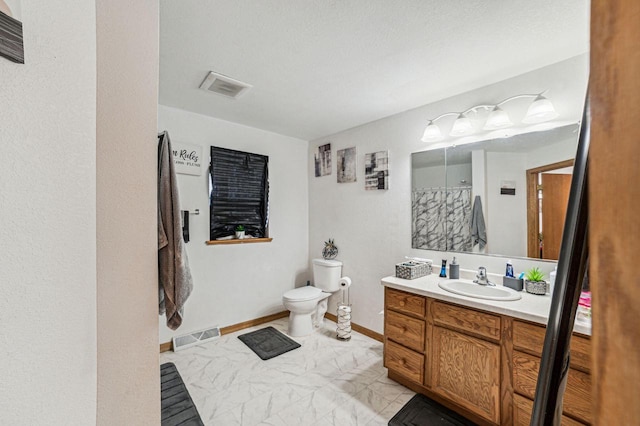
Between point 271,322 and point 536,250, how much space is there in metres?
2.75

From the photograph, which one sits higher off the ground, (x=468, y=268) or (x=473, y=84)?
(x=473, y=84)

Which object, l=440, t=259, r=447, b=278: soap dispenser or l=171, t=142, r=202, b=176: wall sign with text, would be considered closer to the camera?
l=440, t=259, r=447, b=278: soap dispenser

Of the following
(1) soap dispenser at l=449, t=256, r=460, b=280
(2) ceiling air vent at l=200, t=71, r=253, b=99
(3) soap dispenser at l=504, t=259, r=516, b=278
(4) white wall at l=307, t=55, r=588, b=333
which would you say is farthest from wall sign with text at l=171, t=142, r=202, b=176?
(3) soap dispenser at l=504, t=259, r=516, b=278

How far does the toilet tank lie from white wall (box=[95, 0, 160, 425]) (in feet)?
7.26

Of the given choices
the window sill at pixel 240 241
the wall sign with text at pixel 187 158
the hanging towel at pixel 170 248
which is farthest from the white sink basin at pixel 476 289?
the wall sign with text at pixel 187 158

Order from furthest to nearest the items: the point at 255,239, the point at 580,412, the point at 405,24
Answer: the point at 255,239
the point at 405,24
the point at 580,412

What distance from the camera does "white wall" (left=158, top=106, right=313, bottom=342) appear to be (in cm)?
266

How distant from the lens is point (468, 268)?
215 centimetres

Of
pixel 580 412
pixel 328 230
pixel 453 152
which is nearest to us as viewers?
pixel 580 412

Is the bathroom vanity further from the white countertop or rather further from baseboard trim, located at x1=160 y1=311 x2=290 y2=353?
baseboard trim, located at x1=160 y1=311 x2=290 y2=353

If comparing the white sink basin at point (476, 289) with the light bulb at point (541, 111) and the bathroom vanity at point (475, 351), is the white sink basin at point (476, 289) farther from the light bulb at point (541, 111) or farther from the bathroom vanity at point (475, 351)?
the light bulb at point (541, 111)

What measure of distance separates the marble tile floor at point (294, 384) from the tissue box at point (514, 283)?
3.52 feet
